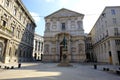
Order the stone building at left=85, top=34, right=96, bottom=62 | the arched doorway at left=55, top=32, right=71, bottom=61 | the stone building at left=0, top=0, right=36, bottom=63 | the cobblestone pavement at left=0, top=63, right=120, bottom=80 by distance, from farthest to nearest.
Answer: the stone building at left=85, top=34, right=96, bottom=62 → the arched doorway at left=55, top=32, right=71, bottom=61 → the stone building at left=0, top=0, right=36, bottom=63 → the cobblestone pavement at left=0, top=63, right=120, bottom=80

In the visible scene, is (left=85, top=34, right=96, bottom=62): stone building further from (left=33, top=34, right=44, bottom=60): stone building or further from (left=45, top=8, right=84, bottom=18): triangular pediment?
(left=33, top=34, right=44, bottom=60): stone building

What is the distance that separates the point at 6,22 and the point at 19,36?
8.48 m

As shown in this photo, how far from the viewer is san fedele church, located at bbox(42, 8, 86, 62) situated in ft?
117

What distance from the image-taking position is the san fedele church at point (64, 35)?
35.7 m

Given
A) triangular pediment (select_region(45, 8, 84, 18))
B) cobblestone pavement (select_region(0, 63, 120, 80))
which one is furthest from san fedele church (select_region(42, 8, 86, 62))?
cobblestone pavement (select_region(0, 63, 120, 80))

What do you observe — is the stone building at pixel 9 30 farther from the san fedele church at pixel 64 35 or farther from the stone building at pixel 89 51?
the stone building at pixel 89 51

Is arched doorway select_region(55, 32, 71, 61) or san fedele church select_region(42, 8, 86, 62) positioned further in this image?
arched doorway select_region(55, 32, 71, 61)

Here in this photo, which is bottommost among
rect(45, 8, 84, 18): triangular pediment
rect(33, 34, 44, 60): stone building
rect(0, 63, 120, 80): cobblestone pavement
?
rect(0, 63, 120, 80): cobblestone pavement

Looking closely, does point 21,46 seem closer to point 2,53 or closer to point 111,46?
point 2,53

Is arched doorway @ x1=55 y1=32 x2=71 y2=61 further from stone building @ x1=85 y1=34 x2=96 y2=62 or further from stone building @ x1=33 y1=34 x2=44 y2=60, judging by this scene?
stone building @ x1=33 y1=34 x2=44 y2=60

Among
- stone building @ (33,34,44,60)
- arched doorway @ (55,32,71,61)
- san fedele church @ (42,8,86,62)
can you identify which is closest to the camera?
san fedele church @ (42,8,86,62)

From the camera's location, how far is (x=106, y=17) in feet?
98.3

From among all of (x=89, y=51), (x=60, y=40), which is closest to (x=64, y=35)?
(x=60, y=40)

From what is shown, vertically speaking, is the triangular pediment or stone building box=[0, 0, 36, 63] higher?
the triangular pediment
